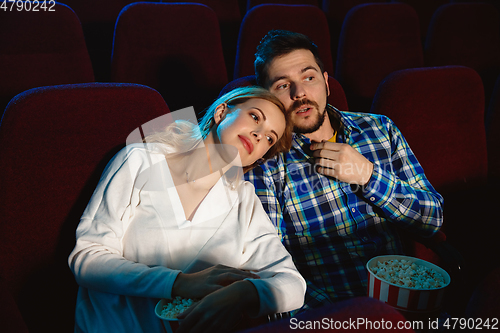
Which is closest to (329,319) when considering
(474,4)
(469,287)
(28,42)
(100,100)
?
(100,100)

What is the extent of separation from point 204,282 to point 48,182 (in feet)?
0.88

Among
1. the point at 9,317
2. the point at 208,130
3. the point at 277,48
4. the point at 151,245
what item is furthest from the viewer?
the point at 277,48

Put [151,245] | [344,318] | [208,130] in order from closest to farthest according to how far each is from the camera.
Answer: [344,318]
[151,245]
[208,130]

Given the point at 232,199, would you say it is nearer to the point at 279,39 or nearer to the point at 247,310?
the point at 247,310

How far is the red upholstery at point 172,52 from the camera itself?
0.95 meters

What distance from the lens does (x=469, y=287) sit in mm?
692

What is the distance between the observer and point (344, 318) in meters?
0.24

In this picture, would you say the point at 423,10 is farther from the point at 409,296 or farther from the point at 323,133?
the point at 409,296

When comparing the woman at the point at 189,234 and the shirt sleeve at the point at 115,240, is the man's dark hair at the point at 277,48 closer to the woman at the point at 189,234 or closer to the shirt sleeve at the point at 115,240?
the woman at the point at 189,234

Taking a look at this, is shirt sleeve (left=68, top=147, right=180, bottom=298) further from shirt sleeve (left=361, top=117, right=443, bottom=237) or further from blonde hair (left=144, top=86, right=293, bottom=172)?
shirt sleeve (left=361, top=117, right=443, bottom=237)

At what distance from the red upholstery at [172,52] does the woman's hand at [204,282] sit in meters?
0.57

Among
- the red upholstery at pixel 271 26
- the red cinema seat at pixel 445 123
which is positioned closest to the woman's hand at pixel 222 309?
the red cinema seat at pixel 445 123

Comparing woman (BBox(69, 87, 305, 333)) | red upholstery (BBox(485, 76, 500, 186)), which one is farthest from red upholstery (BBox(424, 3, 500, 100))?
woman (BBox(69, 87, 305, 333))

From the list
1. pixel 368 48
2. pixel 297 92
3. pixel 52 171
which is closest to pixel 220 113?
pixel 297 92
